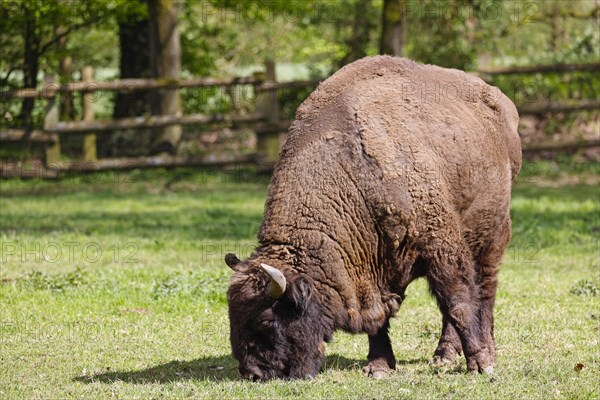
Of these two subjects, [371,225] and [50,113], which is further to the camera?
[50,113]

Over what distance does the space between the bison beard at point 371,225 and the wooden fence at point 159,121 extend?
12.4 meters

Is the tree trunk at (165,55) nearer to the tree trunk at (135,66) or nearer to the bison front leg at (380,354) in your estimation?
the tree trunk at (135,66)

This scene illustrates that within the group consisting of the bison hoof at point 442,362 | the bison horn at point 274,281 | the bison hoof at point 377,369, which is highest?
the bison horn at point 274,281

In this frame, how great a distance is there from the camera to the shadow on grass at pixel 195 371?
7.25 metres

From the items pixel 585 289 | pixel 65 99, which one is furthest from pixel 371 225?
pixel 65 99

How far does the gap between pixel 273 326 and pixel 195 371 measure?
1.20 meters

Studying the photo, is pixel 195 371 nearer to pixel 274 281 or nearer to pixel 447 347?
pixel 274 281

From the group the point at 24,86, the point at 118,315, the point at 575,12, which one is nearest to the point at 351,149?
the point at 118,315

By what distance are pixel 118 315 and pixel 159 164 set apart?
35.4 ft

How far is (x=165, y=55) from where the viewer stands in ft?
67.9

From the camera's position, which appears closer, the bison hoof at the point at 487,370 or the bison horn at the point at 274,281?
the bison horn at the point at 274,281

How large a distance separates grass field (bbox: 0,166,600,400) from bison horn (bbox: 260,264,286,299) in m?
0.63

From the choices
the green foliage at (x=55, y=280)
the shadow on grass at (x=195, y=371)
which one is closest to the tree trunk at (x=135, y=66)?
the green foliage at (x=55, y=280)

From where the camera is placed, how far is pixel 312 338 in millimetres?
6785
